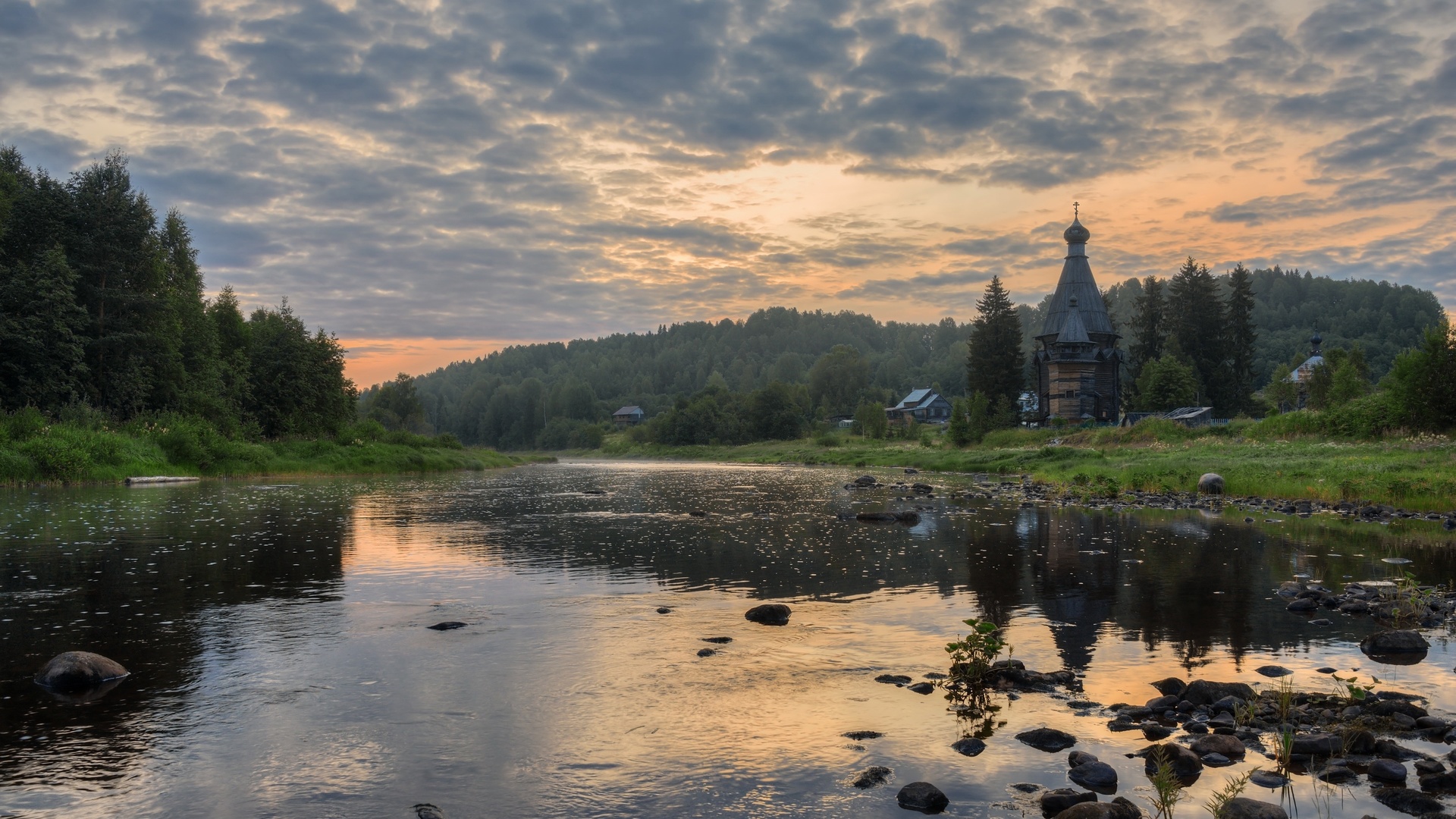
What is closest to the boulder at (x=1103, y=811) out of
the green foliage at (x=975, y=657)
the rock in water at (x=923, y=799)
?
the rock in water at (x=923, y=799)

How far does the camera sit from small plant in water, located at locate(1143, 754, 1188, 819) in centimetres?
771

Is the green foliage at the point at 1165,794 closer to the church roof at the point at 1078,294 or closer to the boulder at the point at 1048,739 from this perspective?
the boulder at the point at 1048,739

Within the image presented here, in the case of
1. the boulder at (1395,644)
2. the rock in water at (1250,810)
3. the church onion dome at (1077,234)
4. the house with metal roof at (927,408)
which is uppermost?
the church onion dome at (1077,234)

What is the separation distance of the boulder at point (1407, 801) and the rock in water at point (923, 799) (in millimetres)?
4044

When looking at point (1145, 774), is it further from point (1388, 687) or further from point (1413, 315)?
point (1413, 315)

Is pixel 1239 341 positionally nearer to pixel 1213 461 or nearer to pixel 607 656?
pixel 1213 461

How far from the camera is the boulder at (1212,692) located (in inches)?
423

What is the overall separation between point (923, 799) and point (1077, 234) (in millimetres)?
100839

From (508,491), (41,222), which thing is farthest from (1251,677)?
(41,222)

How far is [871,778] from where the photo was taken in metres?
8.69

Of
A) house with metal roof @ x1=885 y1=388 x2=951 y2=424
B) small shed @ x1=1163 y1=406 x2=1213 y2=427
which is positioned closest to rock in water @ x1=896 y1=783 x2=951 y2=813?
small shed @ x1=1163 y1=406 x2=1213 y2=427

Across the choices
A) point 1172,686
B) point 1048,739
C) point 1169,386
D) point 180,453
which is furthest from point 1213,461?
point 180,453

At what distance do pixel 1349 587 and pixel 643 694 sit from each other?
1517 cm

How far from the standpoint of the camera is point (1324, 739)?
9.19m
